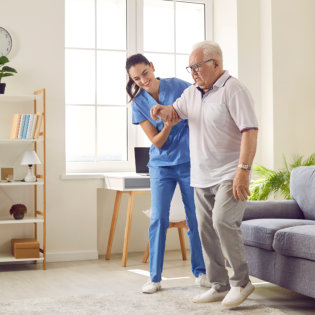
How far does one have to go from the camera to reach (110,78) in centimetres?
529

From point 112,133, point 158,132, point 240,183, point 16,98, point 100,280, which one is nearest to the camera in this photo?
point 240,183

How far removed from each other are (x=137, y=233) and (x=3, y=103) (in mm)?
1664

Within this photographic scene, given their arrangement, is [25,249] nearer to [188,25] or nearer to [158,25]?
[158,25]

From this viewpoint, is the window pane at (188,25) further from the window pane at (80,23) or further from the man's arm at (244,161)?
the man's arm at (244,161)

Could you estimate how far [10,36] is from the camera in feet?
15.5

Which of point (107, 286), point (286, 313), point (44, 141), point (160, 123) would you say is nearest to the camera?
point (286, 313)

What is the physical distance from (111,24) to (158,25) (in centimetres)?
47

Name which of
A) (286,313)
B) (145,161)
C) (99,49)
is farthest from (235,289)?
(99,49)

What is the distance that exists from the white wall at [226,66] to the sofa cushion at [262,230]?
1902 mm

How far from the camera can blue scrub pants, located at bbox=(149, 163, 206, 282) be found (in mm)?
3391

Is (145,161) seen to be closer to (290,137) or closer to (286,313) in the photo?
(290,137)

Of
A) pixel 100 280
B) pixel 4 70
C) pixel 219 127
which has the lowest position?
pixel 100 280

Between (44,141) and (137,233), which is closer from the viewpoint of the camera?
(44,141)

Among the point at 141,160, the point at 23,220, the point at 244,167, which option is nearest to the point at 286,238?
the point at 244,167
